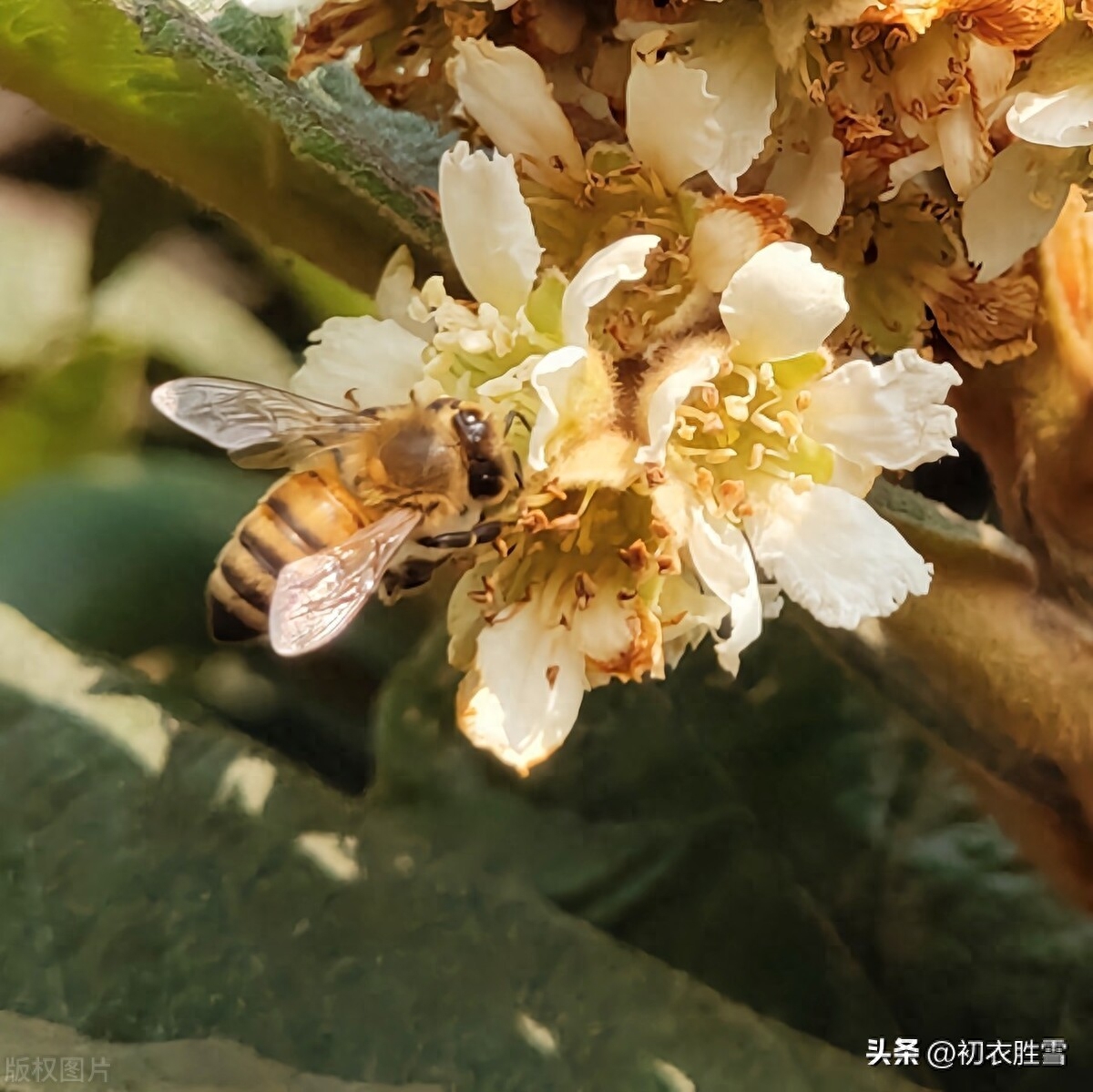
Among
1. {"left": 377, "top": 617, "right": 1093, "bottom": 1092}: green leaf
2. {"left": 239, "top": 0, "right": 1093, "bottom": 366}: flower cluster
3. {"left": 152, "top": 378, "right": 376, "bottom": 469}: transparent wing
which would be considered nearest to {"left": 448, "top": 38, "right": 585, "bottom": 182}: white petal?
{"left": 239, "top": 0, "right": 1093, "bottom": 366}: flower cluster

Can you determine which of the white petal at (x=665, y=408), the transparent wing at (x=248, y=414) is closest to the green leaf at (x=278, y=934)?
the transparent wing at (x=248, y=414)

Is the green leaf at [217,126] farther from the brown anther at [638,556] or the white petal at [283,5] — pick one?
the brown anther at [638,556]

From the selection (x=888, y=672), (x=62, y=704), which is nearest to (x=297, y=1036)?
(x=62, y=704)

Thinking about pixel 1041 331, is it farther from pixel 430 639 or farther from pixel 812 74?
pixel 430 639

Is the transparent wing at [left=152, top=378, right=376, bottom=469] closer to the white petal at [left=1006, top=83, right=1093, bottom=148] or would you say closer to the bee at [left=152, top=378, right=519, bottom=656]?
the bee at [left=152, top=378, right=519, bottom=656]

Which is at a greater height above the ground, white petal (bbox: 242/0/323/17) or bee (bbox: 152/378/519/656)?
white petal (bbox: 242/0/323/17)

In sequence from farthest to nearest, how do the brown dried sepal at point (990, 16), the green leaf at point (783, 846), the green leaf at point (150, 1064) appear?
the green leaf at point (783, 846) → the green leaf at point (150, 1064) → the brown dried sepal at point (990, 16)
